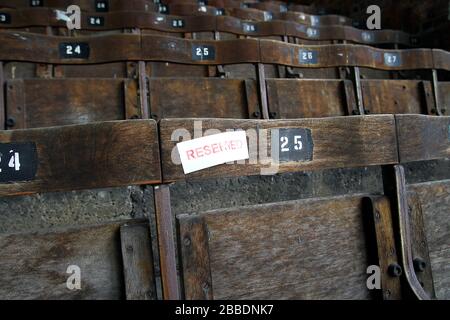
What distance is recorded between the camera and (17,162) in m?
0.69

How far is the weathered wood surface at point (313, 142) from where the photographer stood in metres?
0.75

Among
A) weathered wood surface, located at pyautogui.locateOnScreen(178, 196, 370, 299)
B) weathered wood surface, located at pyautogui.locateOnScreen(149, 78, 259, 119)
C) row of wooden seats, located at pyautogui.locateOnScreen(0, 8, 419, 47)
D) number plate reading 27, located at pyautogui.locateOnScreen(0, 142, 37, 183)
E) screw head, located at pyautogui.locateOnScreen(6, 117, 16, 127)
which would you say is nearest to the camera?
number plate reading 27, located at pyautogui.locateOnScreen(0, 142, 37, 183)

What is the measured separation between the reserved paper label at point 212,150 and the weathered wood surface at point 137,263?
0.56ft

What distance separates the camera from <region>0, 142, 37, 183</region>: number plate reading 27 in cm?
68

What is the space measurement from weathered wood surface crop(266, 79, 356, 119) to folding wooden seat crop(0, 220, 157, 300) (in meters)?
1.40

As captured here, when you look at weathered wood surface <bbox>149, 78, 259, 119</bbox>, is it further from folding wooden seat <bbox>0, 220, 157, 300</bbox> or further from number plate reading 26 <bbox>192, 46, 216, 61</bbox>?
folding wooden seat <bbox>0, 220, 157, 300</bbox>

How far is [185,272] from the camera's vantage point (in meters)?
0.76

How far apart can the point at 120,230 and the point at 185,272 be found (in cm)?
16

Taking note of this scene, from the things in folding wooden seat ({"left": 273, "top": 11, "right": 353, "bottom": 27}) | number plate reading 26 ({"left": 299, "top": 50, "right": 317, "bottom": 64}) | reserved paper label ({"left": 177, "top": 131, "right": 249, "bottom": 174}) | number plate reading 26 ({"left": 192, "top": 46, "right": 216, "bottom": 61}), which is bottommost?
reserved paper label ({"left": 177, "top": 131, "right": 249, "bottom": 174})

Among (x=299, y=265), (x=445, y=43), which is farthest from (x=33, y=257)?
(x=445, y=43)

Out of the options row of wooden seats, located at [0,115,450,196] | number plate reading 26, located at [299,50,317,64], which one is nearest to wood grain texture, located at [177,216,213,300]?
row of wooden seats, located at [0,115,450,196]

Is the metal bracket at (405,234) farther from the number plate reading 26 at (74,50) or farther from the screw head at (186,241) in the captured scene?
the number plate reading 26 at (74,50)
